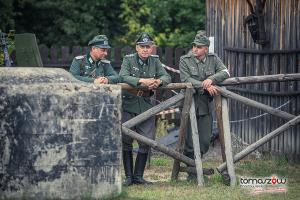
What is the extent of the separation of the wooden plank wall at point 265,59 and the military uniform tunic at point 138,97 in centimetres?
295

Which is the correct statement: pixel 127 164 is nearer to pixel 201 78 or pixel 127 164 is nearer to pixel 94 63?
pixel 94 63

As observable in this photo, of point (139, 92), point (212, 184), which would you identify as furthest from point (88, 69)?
point (212, 184)

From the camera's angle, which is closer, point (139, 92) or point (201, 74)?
point (139, 92)

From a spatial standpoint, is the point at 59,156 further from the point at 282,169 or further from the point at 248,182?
the point at 282,169

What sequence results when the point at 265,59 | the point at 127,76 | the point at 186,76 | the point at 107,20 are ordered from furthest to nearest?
the point at 107,20, the point at 265,59, the point at 186,76, the point at 127,76

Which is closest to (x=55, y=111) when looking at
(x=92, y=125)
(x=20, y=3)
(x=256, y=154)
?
(x=92, y=125)

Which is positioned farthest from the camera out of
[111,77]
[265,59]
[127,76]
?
[265,59]

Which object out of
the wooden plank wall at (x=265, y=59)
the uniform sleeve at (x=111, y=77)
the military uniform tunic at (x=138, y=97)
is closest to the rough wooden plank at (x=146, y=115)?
the military uniform tunic at (x=138, y=97)

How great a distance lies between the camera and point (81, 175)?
28.3 feet

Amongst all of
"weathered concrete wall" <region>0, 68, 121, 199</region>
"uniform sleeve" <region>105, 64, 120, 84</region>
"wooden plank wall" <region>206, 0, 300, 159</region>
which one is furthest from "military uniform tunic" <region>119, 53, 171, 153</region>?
"wooden plank wall" <region>206, 0, 300, 159</region>

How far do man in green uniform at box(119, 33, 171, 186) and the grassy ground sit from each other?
1.16 feet

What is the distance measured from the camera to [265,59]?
1439cm

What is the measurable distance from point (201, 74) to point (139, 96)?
0.90m

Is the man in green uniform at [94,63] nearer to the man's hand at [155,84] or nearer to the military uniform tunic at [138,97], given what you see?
the military uniform tunic at [138,97]
